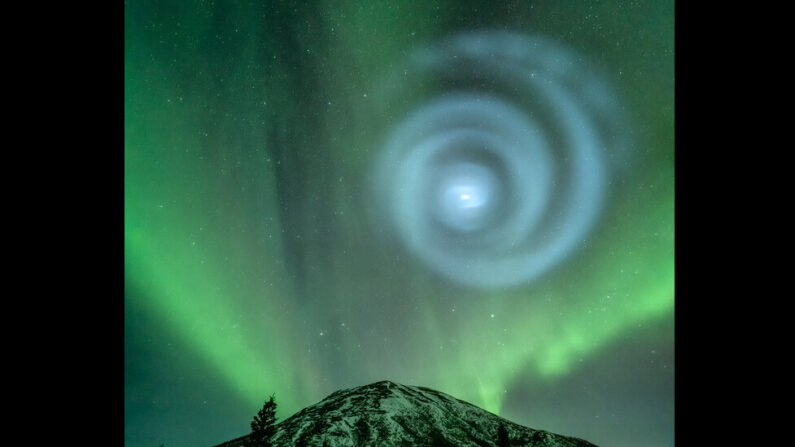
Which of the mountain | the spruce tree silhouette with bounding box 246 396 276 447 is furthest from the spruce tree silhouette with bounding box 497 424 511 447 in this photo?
the spruce tree silhouette with bounding box 246 396 276 447

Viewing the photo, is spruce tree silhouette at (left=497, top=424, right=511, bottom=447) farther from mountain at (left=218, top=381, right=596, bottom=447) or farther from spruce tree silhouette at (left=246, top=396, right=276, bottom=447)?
spruce tree silhouette at (left=246, top=396, right=276, bottom=447)

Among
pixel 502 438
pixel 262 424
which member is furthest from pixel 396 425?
pixel 262 424

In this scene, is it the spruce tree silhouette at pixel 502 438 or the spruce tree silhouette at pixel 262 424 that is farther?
the spruce tree silhouette at pixel 502 438

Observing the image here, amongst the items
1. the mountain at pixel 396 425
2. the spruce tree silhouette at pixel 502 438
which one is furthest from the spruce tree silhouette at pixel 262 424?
the spruce tree silhouette at pixel 502 438

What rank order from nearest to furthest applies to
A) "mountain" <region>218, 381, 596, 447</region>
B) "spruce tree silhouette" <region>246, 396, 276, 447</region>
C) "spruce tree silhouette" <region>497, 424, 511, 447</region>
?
"spruce tree silhouette" <region>246, 396, 276, 447</region> → "mountain" <region>218, 381, 596, 447</region> → "spruce tree silhouette" <region>497, 424, 511, 447</region>

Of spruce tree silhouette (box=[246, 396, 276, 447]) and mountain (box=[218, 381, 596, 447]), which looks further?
mountain (box=[218, 381, 596, 447])

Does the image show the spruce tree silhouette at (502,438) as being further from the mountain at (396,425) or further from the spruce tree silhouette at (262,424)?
the spruce tree silhouette at (262,424)

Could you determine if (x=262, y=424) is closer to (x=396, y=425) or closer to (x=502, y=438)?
(x=396, y=425)
